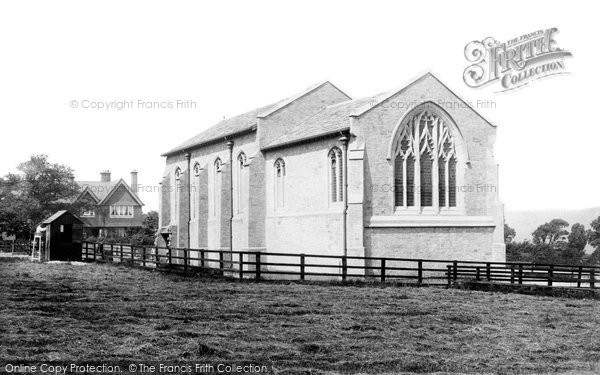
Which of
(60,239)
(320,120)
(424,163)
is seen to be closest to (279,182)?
(320,120)

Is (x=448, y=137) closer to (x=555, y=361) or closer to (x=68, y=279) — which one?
(x=68, y=279)

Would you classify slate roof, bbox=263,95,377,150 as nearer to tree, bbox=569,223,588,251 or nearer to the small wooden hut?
the small wooden hut

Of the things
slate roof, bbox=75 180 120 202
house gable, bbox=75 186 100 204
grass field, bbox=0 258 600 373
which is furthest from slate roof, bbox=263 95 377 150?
slate roof, bbox=75 180 120 202

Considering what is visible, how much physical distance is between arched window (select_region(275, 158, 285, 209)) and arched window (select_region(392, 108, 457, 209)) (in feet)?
22.5

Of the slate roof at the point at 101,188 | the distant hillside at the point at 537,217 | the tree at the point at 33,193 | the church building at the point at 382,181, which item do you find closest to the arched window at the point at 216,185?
the church building at the point at 382,181

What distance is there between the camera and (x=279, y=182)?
3356 centimetres

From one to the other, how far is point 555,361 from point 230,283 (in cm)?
1442

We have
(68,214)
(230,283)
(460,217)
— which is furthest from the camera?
(68,214)

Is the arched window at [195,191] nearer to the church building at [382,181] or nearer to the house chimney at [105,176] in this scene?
the church building at [382,181]

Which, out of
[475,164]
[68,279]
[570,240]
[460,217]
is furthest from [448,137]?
[570,240]

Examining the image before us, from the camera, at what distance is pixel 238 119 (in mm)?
44062

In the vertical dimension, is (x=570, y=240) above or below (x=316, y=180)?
below

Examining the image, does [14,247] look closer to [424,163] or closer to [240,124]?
[240,124]

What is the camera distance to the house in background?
3065 inches
